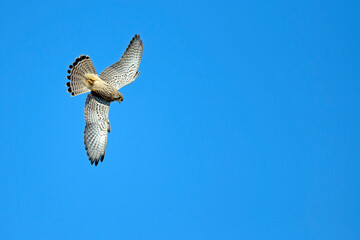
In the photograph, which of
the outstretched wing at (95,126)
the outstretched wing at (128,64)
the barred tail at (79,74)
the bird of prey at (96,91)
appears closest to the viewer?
the barred tail at (79,74)

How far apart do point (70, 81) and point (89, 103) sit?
724 millimetres

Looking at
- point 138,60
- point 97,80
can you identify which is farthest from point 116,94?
point 138,60

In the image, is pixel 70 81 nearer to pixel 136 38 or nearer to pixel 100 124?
pixel 100 124

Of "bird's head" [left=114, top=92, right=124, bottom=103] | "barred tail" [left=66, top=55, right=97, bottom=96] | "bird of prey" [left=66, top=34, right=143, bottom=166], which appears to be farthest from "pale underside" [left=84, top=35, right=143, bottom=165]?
"barred tail" [left=66, top=55, right=97, bottom=96]

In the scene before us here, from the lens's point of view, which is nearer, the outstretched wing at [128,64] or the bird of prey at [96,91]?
the bird of prey at [96,91]

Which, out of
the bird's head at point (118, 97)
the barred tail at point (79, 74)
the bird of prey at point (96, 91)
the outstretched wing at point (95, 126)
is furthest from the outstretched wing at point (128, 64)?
the barred tail at point (79, 74)

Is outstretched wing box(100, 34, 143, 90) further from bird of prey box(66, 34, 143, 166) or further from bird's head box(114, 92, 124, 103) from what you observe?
bird's head box(114, 92, 124, 103)

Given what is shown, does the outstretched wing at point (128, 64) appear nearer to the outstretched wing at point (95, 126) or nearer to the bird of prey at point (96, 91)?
the bird of prey at point (96, 91)

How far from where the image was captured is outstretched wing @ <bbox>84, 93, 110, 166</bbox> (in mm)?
11516

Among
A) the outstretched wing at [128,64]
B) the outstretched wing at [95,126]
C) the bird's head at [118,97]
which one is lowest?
the outstretched wing at [95,126]

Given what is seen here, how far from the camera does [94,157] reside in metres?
11.6

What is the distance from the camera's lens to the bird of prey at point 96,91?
36.5 feet

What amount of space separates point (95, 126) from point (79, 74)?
1.20 meters

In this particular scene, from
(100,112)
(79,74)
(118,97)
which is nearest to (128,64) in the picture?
(118,97)
